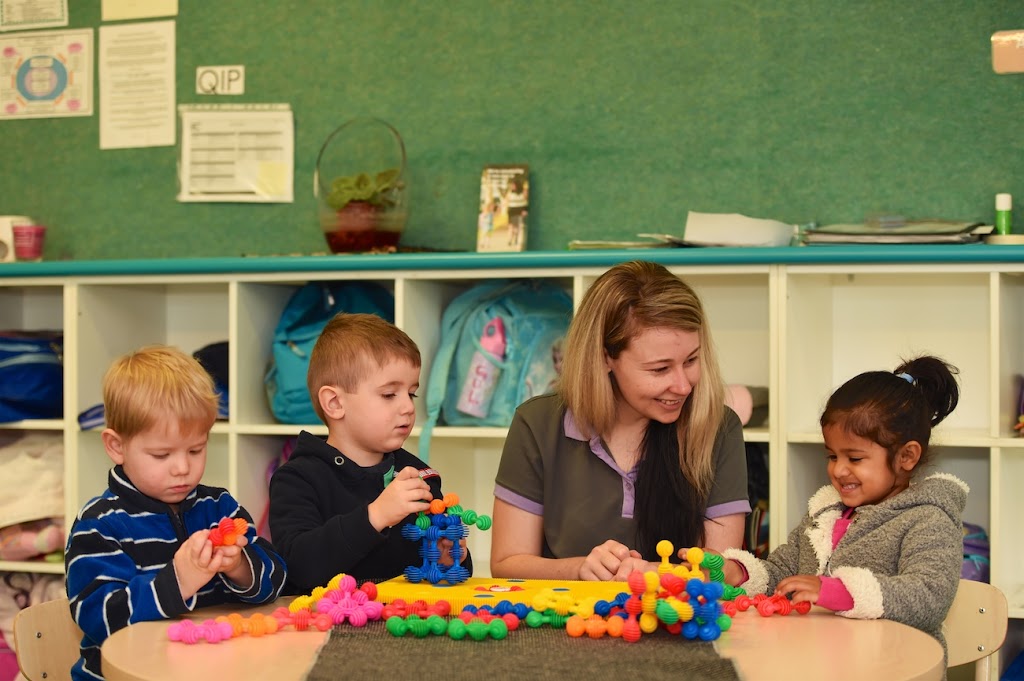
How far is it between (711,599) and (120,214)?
2692mm

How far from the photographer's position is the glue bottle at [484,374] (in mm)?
2842

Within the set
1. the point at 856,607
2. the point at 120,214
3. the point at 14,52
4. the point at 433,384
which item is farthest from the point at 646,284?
the point at 14,52

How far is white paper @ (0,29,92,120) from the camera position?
139 inches

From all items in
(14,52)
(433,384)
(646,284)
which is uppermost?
(14,52)

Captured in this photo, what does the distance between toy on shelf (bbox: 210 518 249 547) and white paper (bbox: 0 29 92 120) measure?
2.45 meters

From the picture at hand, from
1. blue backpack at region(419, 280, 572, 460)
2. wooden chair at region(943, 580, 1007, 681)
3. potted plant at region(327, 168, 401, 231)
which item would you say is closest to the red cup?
potted plant at region(327, 168, 401, 231)

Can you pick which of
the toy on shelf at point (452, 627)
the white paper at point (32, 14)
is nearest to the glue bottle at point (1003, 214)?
the toy on shelf at point (452, 627)

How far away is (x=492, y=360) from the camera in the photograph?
2.86 m

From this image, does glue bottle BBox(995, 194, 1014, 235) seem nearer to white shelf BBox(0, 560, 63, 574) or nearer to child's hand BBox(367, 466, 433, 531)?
child's hand BBox(367, 466, 433, 531)

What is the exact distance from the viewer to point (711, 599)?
1.37 meters

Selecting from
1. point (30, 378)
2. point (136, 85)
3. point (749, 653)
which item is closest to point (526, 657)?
point (749, 653)

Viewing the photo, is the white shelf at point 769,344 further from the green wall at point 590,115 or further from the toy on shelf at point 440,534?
the toy on shelf at point 440,534

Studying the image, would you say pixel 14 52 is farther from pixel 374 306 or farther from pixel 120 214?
pixel 374 306

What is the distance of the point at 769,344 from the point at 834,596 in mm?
1325
